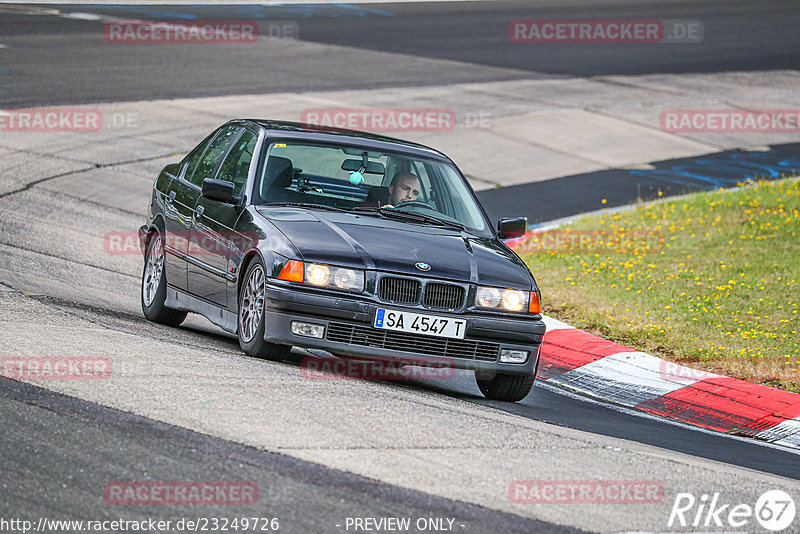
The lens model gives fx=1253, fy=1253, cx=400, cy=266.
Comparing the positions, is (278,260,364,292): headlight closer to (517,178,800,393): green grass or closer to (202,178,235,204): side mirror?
(202,178,235,204): side mirror

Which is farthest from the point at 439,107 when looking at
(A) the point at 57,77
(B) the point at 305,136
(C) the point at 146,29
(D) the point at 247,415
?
(D) the point at 247,415

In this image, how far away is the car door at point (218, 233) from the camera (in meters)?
8.62

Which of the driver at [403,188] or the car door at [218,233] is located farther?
the driver at [403,188]

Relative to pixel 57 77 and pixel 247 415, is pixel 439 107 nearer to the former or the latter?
pixel 57 77

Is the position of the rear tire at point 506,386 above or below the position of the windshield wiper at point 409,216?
below

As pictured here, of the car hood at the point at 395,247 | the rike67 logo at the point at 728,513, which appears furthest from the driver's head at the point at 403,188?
the rike67 logo at the point at 728,513

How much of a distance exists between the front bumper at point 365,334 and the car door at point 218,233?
863mm

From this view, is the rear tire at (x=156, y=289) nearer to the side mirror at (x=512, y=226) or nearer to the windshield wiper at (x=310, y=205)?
the windshield wiper at (x=310, y=205)

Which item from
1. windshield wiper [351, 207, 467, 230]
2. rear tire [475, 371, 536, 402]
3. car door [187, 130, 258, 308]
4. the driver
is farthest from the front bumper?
the driver

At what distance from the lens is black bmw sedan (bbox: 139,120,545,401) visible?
25.3ft

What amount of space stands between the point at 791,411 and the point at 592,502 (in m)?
3.73

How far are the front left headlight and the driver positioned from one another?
1328 millimetres

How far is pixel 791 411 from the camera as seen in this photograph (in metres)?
8.90

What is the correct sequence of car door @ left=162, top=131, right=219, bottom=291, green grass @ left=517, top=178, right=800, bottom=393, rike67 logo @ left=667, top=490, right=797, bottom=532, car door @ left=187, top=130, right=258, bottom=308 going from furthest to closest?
green grass @ left=517, top=178, right=800, bottom=393, car door @ left=162, top=131, right=219, bottom=291, car door @ left=187, top=130, right=258, bottom=308, rike67 logo @ left=667, top=490, right=797, bottom=532
